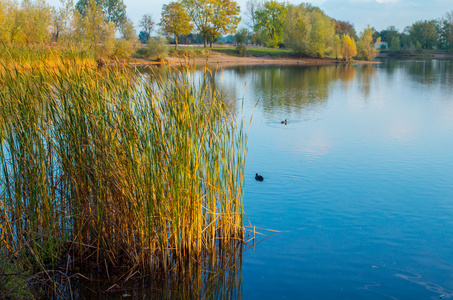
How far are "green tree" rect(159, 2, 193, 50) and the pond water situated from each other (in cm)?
4408

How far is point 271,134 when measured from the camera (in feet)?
37.9

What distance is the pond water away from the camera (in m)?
4.26

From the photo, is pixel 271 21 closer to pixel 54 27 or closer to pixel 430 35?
pixel 430 35

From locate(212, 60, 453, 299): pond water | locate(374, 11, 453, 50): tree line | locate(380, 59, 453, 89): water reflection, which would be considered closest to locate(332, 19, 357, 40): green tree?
locate(374, 11, 453, 50): tree line

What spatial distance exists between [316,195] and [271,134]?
5.08m

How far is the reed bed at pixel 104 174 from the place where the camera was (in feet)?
12.0

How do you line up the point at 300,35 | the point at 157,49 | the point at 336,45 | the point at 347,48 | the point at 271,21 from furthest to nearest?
1. the point at 271,21
2. the point at 300,35
3. the point at 336,45
4. the point at 347,48
5. the point at 157,49

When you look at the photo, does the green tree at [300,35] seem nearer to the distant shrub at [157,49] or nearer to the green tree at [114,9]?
the distant shrub at [157,49]

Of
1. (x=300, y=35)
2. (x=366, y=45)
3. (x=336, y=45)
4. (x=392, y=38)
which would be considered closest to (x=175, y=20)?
(x=300, y=35)

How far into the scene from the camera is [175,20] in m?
54.1

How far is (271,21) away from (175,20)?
19.4 metres

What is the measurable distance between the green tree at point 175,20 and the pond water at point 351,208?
145 feet

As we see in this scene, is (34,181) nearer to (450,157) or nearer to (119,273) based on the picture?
(119,273)

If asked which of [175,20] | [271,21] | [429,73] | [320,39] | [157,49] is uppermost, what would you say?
[271,21]
